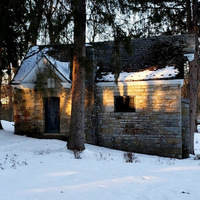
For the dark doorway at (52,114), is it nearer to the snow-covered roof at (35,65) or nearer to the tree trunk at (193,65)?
the snow-covered roof at (35,65)

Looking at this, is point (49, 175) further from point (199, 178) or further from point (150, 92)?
point (150, 92)

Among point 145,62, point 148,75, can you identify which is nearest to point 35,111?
point 148,75

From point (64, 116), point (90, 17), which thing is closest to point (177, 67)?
point (90, 17)

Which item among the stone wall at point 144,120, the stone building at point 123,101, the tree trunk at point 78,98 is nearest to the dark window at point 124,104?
the stone building at point 123,101

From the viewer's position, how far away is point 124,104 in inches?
476

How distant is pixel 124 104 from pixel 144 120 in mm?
1267

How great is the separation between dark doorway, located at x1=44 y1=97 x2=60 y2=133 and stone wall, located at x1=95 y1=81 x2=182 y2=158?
87.1 inches

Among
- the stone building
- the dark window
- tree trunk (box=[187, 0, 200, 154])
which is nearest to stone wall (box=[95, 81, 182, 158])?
the stone building

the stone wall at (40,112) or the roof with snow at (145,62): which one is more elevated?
the roof with snow at (145,62)

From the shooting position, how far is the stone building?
1138 centimetres

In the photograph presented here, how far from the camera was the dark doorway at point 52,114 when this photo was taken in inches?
504

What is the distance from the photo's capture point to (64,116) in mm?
12445

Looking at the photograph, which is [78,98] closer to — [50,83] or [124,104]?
[124,104]

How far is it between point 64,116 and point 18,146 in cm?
319
